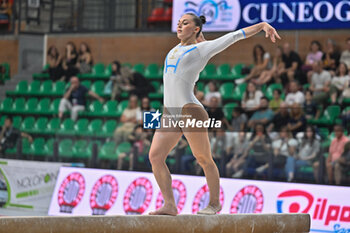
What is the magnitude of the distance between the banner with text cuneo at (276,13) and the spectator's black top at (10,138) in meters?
3.88

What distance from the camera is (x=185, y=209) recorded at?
9.61 metres

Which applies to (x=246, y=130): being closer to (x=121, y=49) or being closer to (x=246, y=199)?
(x=246, y=199)

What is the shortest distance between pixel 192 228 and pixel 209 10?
7276 millimetres

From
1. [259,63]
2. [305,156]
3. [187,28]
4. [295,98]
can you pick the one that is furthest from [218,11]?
[187,28]

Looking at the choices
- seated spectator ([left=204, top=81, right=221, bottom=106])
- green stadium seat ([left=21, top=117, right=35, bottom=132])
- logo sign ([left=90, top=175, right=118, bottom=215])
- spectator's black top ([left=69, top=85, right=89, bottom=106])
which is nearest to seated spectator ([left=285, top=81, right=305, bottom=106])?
seated spectator ([left=204, top=81, right=221, bottom=106])

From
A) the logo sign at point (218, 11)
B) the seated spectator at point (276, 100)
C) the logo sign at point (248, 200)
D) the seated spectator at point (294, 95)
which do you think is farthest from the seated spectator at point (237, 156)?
the logo sign at point (218, 11)

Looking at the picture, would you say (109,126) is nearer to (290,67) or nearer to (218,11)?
(218,11)

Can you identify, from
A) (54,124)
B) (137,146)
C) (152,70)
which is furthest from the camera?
(152,70)

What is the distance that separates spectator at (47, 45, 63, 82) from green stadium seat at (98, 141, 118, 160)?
4.73 meters

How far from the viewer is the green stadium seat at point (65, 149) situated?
1102 centimetres

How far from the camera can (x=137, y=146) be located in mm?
10305

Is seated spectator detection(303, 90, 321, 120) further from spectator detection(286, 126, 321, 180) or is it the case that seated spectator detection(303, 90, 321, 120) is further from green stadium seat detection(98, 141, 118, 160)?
green stadium seat detection(98, 141, 118, 160)

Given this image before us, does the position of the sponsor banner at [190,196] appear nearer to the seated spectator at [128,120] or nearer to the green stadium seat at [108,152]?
the green stadium seat at [108,152]

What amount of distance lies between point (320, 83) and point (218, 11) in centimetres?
239
